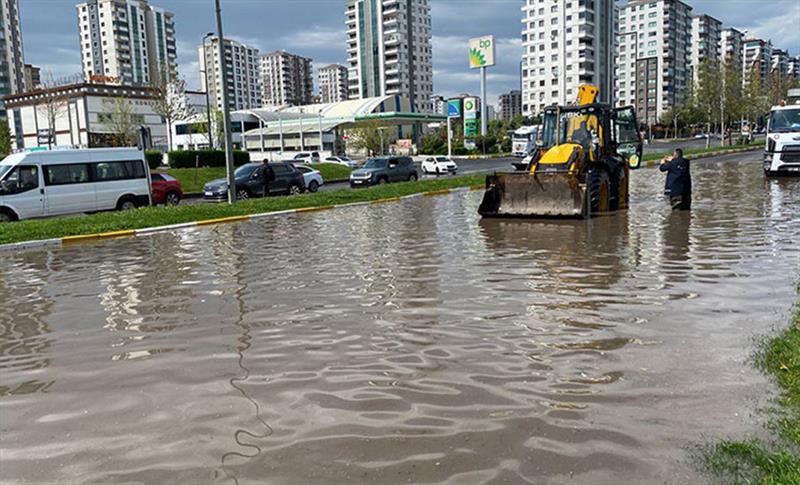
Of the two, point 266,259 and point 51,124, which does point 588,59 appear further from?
point 266,259

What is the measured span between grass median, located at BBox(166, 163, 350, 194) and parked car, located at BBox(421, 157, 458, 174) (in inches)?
234

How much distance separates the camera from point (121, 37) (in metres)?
145

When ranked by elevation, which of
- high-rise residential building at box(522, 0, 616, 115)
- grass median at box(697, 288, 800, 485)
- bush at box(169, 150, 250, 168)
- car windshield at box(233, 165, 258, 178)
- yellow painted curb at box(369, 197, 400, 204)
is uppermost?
high-rise residential building at box(522, 0, 616, 115)

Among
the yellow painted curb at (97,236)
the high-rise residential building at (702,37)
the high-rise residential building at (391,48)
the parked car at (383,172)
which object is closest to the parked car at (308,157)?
the parked car at (383,172)

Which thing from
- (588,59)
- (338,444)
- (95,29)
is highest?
(95,29)

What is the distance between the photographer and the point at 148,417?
4.50 m

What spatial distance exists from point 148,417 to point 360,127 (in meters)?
82.8

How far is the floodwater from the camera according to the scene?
3822 millimetres

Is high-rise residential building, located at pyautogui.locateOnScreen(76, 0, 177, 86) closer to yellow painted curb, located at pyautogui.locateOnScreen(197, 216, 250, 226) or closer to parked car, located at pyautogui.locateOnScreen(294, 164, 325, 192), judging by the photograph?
parked car, located at pyautogui.locateOnScreen(294, 164, 325, 192)

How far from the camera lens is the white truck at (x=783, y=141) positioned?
23953 mm

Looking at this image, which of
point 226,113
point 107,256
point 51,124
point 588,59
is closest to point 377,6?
point 588,59

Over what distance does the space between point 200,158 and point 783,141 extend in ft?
102

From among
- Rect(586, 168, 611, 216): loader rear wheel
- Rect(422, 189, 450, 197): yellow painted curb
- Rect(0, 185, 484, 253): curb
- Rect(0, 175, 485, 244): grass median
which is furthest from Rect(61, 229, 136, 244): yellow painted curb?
Rect(422, 189, 450, 197): yellow painted curb

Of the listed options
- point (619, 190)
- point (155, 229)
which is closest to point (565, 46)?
point (619, 190)
